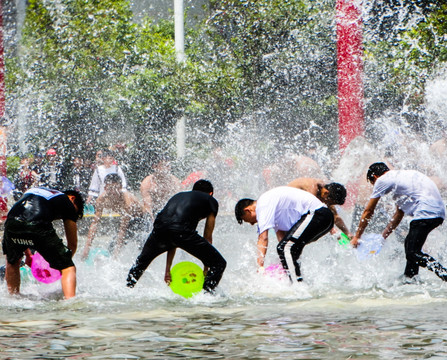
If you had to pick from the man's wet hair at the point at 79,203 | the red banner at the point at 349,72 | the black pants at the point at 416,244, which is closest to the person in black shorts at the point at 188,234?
the man's wet hair at the point at 79,203

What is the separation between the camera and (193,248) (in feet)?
25.1

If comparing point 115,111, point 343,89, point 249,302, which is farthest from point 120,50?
point 249,302

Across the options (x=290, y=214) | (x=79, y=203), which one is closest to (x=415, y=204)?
(x=290, y=214)

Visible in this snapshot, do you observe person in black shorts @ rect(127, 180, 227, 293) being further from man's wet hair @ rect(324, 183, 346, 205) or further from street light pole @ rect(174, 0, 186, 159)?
street light pole @ rect(174, 0, 186, 159)

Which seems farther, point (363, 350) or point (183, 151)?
point (183, 151)

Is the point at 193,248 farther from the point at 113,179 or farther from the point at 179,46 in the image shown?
the point at 179,46

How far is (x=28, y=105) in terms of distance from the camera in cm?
2147

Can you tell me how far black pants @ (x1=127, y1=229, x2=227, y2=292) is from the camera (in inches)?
301

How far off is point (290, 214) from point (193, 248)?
1.27 m

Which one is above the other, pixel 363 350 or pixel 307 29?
pixel 307 29

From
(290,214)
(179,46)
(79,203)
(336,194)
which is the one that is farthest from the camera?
(179,46)

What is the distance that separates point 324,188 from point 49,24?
14.5 meters

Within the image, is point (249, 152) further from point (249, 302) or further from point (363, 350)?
point (363, 350)

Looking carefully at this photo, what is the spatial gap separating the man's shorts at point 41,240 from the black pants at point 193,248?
0.84 metres
